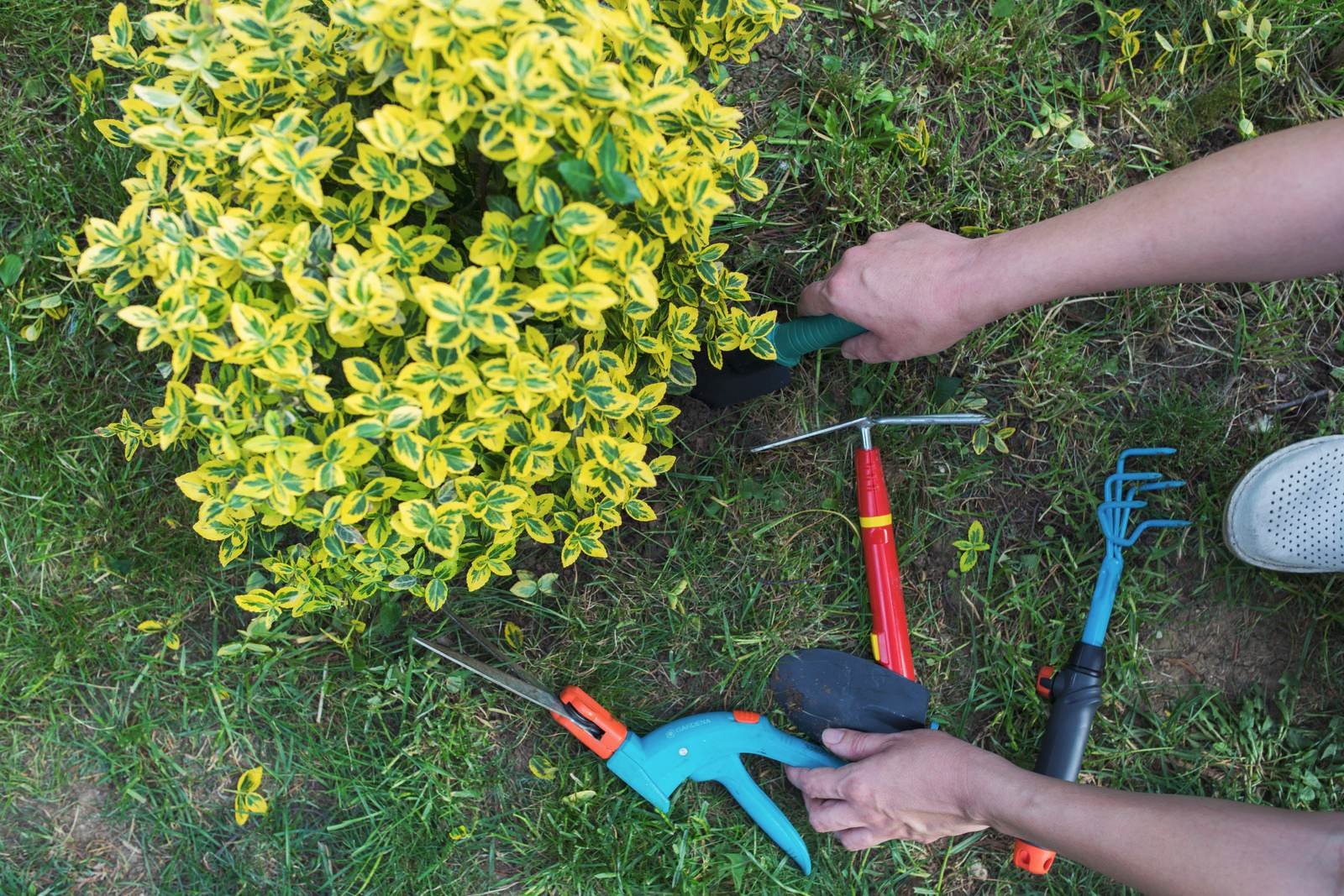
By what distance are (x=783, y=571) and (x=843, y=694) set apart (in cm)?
30

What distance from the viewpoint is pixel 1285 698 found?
6.91 feet

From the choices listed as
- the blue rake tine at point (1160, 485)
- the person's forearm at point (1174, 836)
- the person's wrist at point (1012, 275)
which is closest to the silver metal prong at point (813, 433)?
the person's wrist at point (1012, 275)

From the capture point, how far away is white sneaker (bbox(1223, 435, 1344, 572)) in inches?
78.8

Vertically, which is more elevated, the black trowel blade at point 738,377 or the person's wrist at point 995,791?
the black trowel blade at point 738,377

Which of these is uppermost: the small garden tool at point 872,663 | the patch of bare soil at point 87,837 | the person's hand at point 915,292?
the person's hand at point 915,292

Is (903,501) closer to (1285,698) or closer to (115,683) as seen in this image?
(1285,698)

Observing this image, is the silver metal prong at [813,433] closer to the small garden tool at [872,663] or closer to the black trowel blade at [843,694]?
the small garden tool at [872,663]

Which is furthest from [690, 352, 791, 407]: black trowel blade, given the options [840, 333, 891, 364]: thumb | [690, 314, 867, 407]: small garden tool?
[840, 333, 891, 364]: thumb

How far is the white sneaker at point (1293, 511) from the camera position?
6.57ft

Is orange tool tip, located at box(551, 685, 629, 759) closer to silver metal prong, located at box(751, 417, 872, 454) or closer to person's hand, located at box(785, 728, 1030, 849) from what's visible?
person's hand, located at box(785, 728, 1030, 849)

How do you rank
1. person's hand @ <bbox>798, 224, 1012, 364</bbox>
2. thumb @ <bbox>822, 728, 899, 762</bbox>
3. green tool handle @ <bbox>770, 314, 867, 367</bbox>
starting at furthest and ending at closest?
1. thumb @ <bbox>822, 728, 899, 762</bbox>
2. green tool handle @ <bbox>770, 314, 867, 367</bbox>
3. person's hand @ <bbox>798, 224, 1012, 364</bbox>

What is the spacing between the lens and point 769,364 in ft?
5.84

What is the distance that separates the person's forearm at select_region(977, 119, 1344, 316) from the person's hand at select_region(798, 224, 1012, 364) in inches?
1.1

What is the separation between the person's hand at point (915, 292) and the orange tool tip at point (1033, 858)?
1.13 meters
